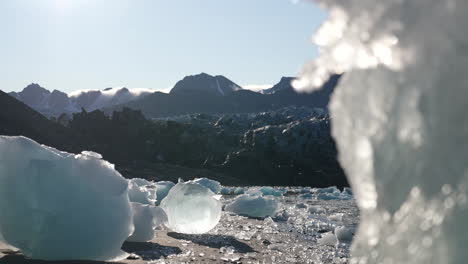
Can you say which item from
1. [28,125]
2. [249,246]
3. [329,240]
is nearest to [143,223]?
[249,246]

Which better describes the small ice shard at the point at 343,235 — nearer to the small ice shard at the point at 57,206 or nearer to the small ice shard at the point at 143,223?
the small ice shard at the point at 143,223

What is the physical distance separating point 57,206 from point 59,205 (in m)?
0.02

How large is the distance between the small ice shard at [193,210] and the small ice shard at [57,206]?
8.89ft

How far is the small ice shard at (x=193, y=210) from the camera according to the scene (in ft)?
23.4

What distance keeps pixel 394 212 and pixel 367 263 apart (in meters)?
0.30

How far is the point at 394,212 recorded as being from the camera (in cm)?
191

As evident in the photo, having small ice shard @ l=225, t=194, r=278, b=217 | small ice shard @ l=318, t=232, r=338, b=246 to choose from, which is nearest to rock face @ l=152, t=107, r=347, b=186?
small ice shard @ l=225, t=194, r=278, b=217

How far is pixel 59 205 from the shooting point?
4.20 m

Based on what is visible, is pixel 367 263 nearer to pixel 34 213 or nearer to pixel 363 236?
pixel 363 236

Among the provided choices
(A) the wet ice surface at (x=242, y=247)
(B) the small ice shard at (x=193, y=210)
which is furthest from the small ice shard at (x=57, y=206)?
(B) the small ice shard at (x=193, y=210)

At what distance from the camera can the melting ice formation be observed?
13.6ft

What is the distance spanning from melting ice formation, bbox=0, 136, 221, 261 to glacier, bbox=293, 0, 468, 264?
3.01 metres

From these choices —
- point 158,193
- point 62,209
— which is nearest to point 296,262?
point 62,209

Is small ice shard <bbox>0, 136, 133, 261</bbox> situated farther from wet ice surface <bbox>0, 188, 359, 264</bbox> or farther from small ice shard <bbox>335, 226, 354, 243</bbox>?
small ice shard <bbox>335, 226, 354, 243</bbox>
